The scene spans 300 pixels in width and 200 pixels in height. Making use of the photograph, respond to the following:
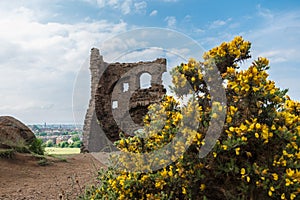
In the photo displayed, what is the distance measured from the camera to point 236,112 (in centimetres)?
289

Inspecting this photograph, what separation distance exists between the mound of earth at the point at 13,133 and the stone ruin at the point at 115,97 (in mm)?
5728

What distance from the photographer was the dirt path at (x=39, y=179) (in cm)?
561

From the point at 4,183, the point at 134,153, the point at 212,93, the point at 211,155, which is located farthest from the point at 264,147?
the point at 4,183

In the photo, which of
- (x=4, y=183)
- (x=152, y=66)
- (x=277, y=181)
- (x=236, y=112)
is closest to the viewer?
(x=277, y=181)

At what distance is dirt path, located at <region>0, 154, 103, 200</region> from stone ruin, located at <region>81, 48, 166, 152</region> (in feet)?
23.7

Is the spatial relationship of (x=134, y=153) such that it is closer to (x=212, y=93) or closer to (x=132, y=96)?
(x=212, y=93)

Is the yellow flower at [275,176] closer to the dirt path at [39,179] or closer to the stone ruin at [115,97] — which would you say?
the dirt path at [39,179]

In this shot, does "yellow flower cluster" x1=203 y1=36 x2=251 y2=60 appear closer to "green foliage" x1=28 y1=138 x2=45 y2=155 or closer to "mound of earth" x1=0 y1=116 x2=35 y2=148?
"mound of earth" x1=0 y1=116 x2=35 y2=148

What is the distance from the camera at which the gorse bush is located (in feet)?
8.94

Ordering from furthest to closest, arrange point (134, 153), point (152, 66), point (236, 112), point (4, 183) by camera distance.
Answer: point (152, 66)
point (4, 183)
point (134, 153)
point (236, 112)

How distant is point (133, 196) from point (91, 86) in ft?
49.9

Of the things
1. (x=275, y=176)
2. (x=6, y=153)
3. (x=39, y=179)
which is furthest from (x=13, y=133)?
(x=275, y=176)

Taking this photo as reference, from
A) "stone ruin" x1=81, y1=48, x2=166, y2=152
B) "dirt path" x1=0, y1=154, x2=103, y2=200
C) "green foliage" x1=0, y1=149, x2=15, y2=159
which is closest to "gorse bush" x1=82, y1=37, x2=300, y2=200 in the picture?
"dirt path" x1=0, y1=154, x2=103, y2=200

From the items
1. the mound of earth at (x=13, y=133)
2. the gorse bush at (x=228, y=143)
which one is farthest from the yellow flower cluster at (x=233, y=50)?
the mound of earth at (x=13, y=133)
